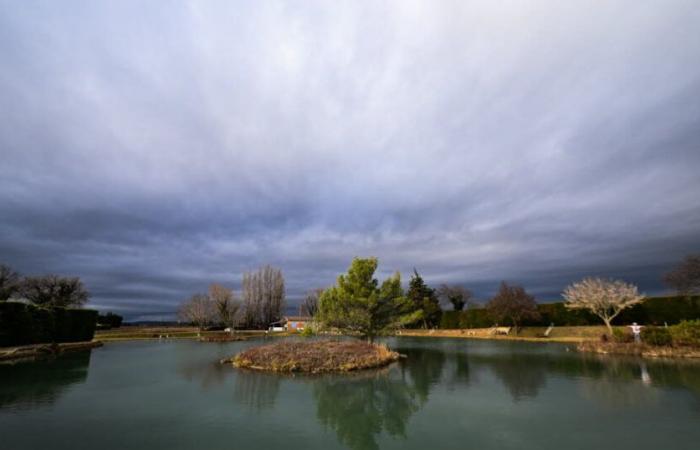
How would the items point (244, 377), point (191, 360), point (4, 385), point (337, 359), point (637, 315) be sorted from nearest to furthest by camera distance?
point (4, 385) → point (244, 377) → point (337, 359) → point (191, 360) → point (637, 315)

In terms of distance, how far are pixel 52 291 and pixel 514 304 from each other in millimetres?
59772

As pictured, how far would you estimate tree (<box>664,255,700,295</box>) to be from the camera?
1369 inches

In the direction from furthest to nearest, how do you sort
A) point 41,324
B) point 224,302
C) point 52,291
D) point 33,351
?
1. point 224,302
2. point 52,291
3. point 41,324
4. point 33,351

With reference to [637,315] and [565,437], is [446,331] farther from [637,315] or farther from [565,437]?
[565,437]

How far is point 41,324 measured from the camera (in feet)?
105

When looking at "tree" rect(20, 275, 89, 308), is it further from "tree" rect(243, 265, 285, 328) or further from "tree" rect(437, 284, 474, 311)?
"tree" rect(437, 284, 474, 311)

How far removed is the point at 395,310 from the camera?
2992 cm

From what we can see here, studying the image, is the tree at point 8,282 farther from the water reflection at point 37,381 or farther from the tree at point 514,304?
the tree at point 514,304

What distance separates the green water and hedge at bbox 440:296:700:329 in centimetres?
2253

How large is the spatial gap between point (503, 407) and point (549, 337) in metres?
34.2

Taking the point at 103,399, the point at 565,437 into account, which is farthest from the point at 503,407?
the point at 103,399

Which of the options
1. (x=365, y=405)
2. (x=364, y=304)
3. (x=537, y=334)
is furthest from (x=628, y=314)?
(x=365, y=405)

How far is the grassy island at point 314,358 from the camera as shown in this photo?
66.8 ft

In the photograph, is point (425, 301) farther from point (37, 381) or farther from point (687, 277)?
point (37, 381)
